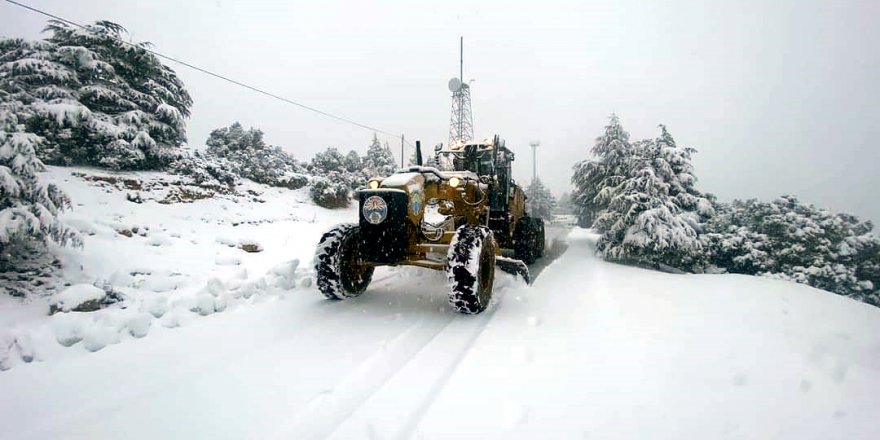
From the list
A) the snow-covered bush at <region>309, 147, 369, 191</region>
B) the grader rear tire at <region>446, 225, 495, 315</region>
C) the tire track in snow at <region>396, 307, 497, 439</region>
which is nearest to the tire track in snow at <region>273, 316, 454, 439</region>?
the tire track in snow at <region>396, 307, 497, 439</region>

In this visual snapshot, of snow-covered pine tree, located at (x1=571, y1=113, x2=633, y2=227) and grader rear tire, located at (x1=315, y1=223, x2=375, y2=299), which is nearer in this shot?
grader rear tire, located at (x1=315, y1=223, x2=375, y2=299)

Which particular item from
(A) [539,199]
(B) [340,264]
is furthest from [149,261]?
(A) [539,199]

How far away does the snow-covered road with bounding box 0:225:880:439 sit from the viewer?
2.24m

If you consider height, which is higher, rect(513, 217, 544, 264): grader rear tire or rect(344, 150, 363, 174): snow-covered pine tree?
rect(344, 150, 363, 174): snow-covered pine tree

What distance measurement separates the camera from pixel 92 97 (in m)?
10.2

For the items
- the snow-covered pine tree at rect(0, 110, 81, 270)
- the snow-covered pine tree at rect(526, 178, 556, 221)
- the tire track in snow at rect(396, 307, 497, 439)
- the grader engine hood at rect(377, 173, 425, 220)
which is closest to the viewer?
the tire track in snow at rect(396, 307, 497, 439)

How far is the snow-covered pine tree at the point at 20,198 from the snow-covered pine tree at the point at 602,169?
531 inches

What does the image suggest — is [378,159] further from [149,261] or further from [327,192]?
[149,261]

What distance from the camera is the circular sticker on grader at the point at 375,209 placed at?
459 centimetres

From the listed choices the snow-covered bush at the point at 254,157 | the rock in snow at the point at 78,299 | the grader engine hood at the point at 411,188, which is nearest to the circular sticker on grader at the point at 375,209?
the grader engine hood at the point at 411,188

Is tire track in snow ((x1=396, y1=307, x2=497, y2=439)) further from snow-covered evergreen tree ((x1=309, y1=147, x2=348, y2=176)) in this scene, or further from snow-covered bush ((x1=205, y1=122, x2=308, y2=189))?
snow-covered evergreen tree ((x1=309, y1=147, x2=348, y2=176))

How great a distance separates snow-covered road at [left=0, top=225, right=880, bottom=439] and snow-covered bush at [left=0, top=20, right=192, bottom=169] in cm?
912

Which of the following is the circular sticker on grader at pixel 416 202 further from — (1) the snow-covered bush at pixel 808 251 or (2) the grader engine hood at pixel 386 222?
(1) the snow-covered bush at pixel 808 251

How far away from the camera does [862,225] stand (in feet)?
57.7
